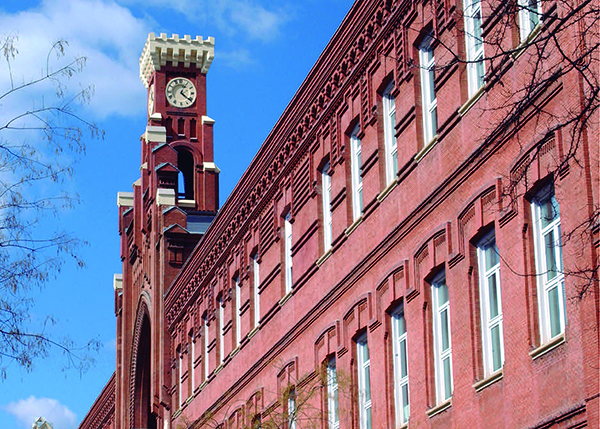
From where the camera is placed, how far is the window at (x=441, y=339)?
19453 mm

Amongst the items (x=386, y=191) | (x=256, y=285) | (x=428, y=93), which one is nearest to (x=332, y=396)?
(x=386, y=191)

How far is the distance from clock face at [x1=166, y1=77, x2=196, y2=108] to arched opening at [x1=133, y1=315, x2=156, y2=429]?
13.7m

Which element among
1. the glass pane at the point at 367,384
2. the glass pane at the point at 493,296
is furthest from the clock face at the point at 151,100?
the glass pane at the point at 493,296

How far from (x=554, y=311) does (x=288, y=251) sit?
1442cm

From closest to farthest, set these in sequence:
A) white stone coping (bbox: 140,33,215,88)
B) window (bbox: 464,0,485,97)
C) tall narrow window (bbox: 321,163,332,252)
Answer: window (bbox: 464,0,485,97)
tall narrow window (bbox: 321,163,332,252)
white stone coping (bbox: 140,33,215,88)

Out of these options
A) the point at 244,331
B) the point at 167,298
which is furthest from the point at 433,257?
the point at 167,298

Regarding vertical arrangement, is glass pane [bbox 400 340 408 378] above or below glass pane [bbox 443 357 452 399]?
above

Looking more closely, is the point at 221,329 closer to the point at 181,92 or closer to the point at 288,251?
the point at 288,251

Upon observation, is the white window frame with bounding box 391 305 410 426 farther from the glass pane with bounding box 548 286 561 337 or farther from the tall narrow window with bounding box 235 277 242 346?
the tall narrow window with bounding box 235 277 242 346

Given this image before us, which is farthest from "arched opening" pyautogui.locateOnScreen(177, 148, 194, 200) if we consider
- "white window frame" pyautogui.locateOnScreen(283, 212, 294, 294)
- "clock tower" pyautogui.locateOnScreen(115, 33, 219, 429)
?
"white window frame" pyautogui.locateOnScreen(283, 212, 294, 294)

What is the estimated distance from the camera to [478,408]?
17.6 m

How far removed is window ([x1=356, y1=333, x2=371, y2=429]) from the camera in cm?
2302

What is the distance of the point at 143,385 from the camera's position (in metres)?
54.1

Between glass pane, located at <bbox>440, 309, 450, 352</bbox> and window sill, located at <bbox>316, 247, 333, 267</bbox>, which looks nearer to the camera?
glass pane, located at <bbox>440, 309, 450, 352</bbox>
